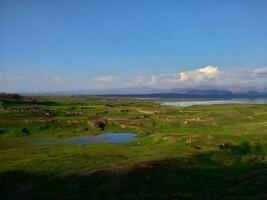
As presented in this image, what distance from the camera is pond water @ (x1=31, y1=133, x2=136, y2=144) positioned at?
91.1 metres

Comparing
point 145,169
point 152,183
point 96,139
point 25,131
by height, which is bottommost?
point 96,139

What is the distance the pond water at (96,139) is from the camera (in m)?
91.1

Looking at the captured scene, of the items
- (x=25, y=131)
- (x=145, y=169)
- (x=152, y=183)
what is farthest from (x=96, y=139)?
(x=152, y=183)

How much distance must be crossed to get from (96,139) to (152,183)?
178 feet

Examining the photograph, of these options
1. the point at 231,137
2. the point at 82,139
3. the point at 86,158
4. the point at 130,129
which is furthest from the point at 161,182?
the point at 130,129

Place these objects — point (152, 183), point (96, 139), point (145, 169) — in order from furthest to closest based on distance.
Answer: point (96, 139) < point (145, 169) < point (152, 183)

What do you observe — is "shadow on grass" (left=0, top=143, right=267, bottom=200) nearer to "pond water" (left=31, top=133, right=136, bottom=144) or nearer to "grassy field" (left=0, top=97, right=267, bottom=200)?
"grassy field" (left=0, top=97, right=267, bottom=200)

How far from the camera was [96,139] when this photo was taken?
95.6 meters

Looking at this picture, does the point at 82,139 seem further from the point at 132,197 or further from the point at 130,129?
the point at 132,197

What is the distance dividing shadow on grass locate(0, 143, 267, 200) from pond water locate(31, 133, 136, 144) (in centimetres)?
3917

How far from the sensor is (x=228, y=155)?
63500mm

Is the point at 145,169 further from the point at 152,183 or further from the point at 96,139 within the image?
the point at 96,139

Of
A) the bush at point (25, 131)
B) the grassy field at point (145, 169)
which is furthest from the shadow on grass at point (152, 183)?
the bush at point (25, 131)

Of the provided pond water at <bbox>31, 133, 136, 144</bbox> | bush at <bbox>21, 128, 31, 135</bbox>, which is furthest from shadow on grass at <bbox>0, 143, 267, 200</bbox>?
bush at <bbox>21, 128, 31, 135</bbox>
